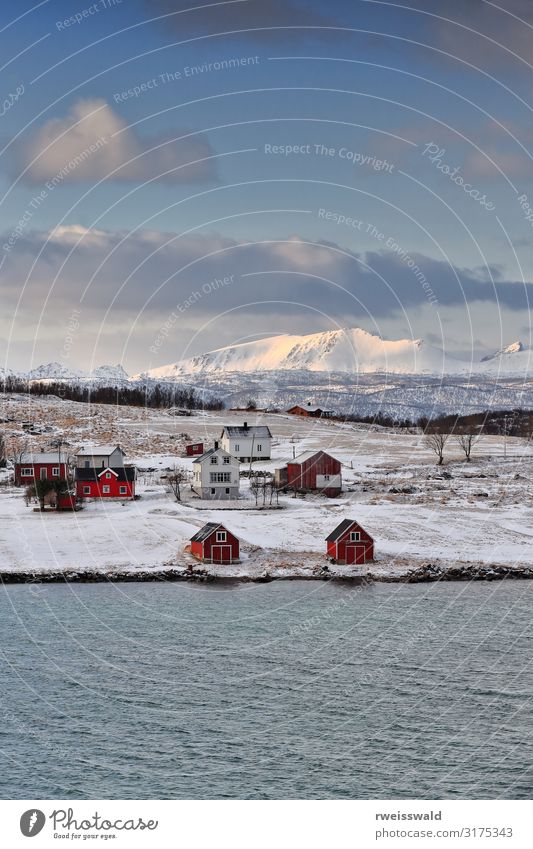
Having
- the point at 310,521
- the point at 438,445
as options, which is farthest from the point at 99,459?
the point at 438,445

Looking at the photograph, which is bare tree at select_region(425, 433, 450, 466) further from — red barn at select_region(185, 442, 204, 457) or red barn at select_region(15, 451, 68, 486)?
red barn at select_region(15, 451, 68, 486)

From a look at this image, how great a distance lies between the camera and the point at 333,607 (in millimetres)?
49344

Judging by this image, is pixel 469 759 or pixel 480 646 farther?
pixel 480 646

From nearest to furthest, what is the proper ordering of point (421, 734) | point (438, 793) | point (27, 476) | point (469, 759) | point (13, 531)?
point (438, 793), point (469, 759), point (421, 734), point (13, 531), point (27, 476)

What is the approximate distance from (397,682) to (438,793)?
8.94 metres

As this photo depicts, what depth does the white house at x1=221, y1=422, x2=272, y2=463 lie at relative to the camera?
99375 mm

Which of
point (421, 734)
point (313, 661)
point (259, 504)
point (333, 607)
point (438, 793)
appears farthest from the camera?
point (259, 504)

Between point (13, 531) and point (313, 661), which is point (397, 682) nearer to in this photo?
point (313, 661)

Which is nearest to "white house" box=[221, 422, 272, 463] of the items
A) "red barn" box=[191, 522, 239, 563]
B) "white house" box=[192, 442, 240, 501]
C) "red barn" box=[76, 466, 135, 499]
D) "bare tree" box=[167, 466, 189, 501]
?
"bare tree" box=[167, 466, 189, 501]

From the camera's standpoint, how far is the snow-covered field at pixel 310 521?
5991 centimetres

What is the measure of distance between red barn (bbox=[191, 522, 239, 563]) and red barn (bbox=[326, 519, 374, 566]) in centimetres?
597

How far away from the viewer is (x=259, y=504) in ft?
254

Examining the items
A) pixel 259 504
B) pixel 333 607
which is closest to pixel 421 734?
pixel 333 607

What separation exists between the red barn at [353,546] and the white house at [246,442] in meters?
39.9
